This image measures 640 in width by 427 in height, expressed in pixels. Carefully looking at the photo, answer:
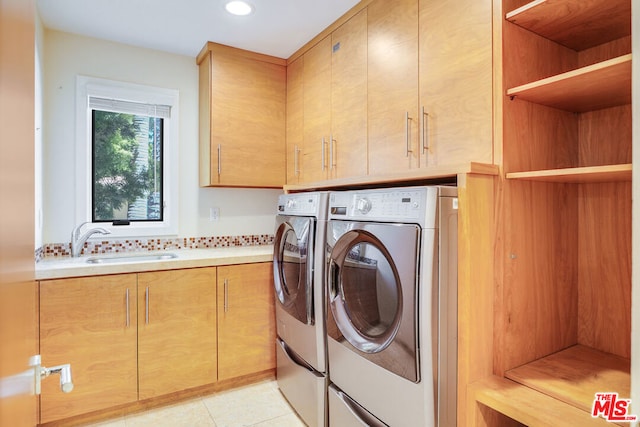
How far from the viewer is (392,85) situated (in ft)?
6.41

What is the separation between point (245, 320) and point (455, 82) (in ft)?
6.28

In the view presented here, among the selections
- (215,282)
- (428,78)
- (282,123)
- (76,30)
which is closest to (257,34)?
(282,123)

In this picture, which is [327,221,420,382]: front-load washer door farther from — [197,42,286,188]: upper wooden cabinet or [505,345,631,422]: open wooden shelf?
[197,42,286,188]: upper wooden cabinet

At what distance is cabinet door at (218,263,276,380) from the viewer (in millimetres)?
2465

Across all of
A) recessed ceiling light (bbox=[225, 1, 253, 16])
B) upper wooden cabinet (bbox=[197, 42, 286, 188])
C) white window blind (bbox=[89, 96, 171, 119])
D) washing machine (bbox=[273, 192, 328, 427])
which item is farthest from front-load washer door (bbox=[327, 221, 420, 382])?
white window blind (bbox=[89, 96, 171, 119])

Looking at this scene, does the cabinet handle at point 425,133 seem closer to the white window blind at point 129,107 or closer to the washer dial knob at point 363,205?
the washer dial knob at point 363,205

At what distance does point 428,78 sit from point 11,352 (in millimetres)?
1734

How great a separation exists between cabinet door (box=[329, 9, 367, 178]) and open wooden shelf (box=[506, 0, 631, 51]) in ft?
2.99

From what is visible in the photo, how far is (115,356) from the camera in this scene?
2.14 m

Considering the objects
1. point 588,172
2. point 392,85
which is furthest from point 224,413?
point 588,172

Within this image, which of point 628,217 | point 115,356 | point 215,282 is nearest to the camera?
point 628,217

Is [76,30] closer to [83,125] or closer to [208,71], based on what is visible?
[83,125]

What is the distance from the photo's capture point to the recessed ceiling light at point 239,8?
218cm

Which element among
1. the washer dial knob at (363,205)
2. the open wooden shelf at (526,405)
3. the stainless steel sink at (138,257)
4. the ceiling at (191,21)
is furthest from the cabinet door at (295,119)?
the open wooden shelf at (526,405)
